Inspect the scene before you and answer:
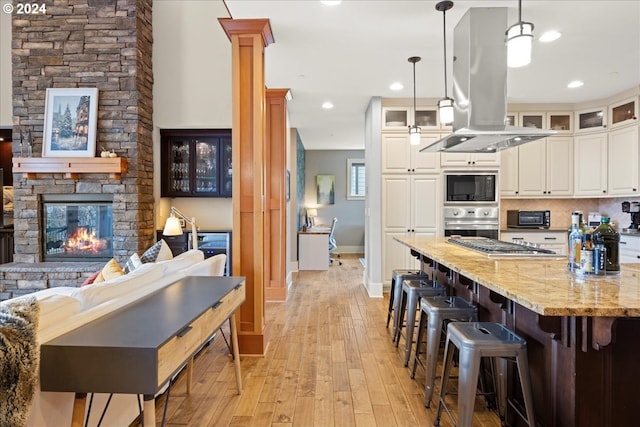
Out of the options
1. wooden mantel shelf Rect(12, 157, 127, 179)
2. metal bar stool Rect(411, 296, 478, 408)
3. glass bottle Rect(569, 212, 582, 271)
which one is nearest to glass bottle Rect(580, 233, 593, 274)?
glass bottle Rect(569, 212, 582, 271)

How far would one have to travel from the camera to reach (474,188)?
4.83 metres

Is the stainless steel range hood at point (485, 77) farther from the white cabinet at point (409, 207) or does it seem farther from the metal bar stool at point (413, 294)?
the white cabinet at point (409, 207)

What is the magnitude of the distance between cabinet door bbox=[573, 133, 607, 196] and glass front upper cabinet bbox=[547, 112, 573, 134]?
19 cm

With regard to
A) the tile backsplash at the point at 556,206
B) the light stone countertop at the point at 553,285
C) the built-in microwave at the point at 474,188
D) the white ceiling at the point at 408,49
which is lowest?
the light stone countertop at the point at 553,285

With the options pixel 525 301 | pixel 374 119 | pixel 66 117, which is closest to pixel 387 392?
pixel 525 301

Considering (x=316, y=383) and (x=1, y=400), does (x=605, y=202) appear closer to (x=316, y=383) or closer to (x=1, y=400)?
(x=316, y=383)

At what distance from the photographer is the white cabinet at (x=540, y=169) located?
500 cm

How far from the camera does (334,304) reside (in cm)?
446

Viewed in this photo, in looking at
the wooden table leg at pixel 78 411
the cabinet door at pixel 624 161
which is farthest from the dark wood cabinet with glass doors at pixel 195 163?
the cabinet door at pixel 624 161

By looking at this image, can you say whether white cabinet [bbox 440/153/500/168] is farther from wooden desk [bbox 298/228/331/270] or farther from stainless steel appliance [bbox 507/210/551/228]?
wooden desk [bbox 298/228/331/270]

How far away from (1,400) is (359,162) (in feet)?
27.7

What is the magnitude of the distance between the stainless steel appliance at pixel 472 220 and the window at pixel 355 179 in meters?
4.30

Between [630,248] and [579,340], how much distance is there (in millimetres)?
3886

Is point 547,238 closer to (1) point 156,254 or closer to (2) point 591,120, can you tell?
(2) point 591,120
